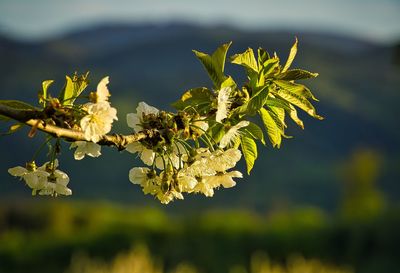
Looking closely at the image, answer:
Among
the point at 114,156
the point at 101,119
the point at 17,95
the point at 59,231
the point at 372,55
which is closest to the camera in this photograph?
the point at 101,119

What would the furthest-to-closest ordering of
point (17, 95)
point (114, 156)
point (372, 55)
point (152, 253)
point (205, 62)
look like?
point (372, 55)
point (17, 95)
point (114, 156)
point (152, 253)
point (205, 62)

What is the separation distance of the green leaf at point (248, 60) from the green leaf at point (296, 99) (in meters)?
0.07

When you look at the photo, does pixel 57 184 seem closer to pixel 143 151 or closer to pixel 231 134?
pixel 143 151

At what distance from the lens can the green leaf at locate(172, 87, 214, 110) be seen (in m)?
1.37

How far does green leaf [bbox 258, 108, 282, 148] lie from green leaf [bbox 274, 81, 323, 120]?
0.15 feet

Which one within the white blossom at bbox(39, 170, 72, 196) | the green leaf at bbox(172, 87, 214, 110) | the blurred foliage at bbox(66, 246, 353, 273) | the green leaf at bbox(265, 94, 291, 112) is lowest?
the white blossom at bbox(39, 170, 72, 196)

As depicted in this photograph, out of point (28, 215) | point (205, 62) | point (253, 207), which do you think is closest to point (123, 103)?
point (253, 207)

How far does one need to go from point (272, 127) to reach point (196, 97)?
0.18m

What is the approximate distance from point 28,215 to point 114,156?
245 ft

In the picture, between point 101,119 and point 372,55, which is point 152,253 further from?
point 372,55

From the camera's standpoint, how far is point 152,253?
1330cm

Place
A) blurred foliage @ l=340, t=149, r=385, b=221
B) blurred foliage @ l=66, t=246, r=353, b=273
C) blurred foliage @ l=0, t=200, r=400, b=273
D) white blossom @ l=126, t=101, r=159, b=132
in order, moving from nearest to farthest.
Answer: white blossom @ l=126, t=101, r=159, b=132 → blurred foliage @ l=66, t=246, r=353, b=273 → blurred foliage @ l=0, t=200, r=400, b=273 → blurred foliage @ l=340, t=149, r=385, b=221

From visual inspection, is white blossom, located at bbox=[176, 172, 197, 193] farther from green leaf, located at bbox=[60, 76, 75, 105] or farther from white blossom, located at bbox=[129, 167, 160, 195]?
green leaf, located at bbox=[60, 76, 75, 105]

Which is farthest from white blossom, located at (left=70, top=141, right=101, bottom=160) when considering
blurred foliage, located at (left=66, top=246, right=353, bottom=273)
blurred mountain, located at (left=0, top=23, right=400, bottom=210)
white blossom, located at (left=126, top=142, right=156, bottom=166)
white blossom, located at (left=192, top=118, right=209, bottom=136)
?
blurred mountain, located at (left=0, top=23, right=400, bottom=210)
